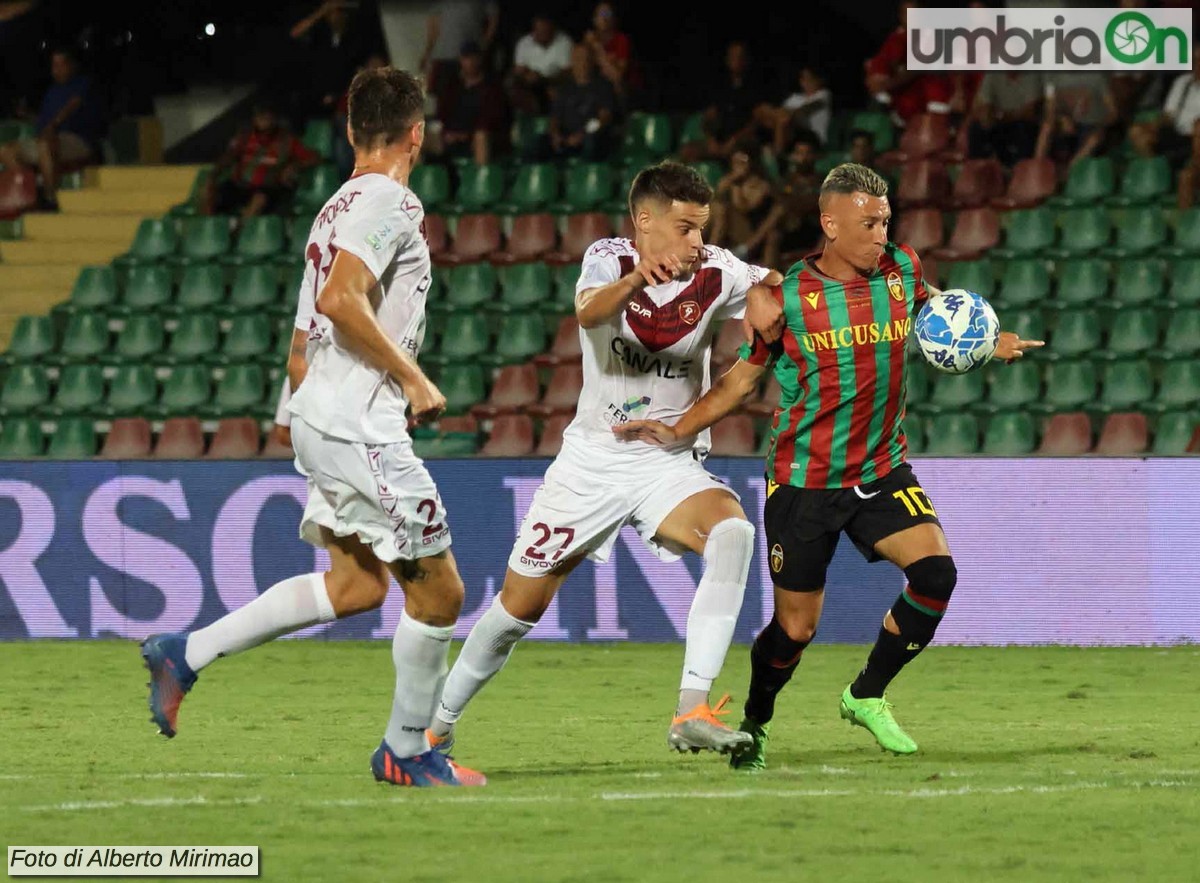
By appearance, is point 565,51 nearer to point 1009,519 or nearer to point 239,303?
point 239,303

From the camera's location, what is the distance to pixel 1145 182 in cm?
1423

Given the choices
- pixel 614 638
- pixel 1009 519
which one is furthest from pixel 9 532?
pixel 1009 519

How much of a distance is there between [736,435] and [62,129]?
798 centimetres

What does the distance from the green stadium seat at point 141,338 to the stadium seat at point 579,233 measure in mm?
3037

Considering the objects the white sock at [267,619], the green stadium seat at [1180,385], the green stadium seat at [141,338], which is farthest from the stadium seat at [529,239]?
the white sock at [267,619]

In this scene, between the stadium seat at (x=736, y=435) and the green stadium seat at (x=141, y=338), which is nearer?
the stadium seat at (x=736, y=435)

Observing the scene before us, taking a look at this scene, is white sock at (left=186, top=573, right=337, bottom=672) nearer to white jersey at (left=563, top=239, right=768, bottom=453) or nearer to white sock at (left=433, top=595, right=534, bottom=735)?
white sock at (left=433, top=595, right=534, bottom=735)

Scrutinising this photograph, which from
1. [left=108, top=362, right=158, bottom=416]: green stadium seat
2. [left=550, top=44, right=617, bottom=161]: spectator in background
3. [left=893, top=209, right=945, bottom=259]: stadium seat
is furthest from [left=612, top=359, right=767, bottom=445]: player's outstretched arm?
[left=550, top=44, right=617, bottom=161]: spectator in background

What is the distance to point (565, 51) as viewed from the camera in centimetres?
1630

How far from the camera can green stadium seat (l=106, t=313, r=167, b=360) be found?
15.3 metres

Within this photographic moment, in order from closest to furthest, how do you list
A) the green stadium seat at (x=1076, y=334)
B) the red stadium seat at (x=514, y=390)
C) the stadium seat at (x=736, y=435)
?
the stadium seat at (x=736, y=435) → the green stadium seat at (x=1076, y=334) → the red stadium seat at (x=514, y=390)

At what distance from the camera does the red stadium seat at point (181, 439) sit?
1419cm

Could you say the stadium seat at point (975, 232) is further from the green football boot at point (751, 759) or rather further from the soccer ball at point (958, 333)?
the green football boot at point (751, 759)

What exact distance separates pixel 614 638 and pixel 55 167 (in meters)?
8.65
